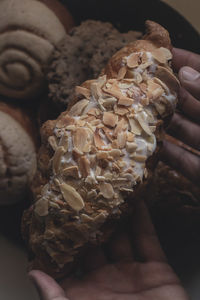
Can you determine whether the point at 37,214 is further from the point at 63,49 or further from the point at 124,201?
the point at 63,49

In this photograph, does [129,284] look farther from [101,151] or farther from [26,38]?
[26,38]

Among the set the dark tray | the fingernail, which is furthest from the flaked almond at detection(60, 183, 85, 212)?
the dark tray

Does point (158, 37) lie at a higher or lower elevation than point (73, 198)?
higher

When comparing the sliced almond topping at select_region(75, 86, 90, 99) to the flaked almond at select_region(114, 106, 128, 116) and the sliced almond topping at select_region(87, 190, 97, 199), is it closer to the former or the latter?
the flaked almond at select_region(114, 106, 128, 116)

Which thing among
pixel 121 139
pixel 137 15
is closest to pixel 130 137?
pixel 121 139

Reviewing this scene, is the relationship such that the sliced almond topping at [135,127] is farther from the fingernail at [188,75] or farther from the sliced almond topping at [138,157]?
the fingernail at [188,75]

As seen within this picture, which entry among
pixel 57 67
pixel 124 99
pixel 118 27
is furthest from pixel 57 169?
pixel 118 27

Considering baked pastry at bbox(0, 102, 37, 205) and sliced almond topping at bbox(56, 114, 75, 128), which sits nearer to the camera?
sliced almond topping at bbox(56, 114, 75, 128)
